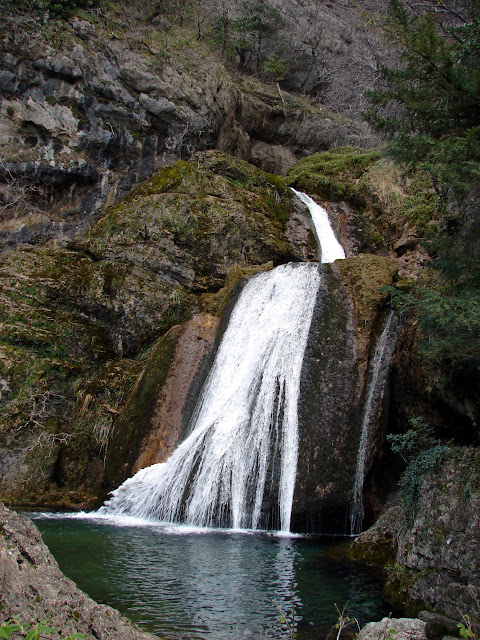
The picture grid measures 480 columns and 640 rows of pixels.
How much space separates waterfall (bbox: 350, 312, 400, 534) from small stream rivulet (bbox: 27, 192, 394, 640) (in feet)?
4.20

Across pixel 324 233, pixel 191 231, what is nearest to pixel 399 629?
pixel 191 231

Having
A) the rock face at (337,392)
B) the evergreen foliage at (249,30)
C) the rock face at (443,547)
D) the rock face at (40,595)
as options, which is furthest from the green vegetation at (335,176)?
the rock face at (40,595)

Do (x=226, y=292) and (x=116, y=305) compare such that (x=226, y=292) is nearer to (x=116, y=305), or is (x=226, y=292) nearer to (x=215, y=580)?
(x=116, y=305)

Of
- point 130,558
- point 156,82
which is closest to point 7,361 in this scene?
point 130,558

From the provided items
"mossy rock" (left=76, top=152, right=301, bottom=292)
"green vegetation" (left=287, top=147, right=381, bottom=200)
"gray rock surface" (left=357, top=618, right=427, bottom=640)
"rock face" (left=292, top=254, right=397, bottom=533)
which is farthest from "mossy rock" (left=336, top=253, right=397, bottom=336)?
"green vegetation" (left=287, top=147, right=381, bottom=200)

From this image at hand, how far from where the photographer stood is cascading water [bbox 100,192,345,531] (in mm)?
9523

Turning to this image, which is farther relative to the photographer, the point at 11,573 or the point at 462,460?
the point at 462,460

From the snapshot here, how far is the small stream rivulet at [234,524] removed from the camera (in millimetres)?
5102

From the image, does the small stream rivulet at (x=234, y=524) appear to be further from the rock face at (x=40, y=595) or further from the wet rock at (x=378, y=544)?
the rock face at (x=40, y=595)

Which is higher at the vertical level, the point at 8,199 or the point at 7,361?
the point at 8,199

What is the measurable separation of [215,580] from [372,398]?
5.60 m

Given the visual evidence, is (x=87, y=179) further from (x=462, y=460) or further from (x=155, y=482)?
(x=462, y=460)

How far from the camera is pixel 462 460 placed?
17.8ft

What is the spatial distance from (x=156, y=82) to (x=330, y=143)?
1399 centimetres
